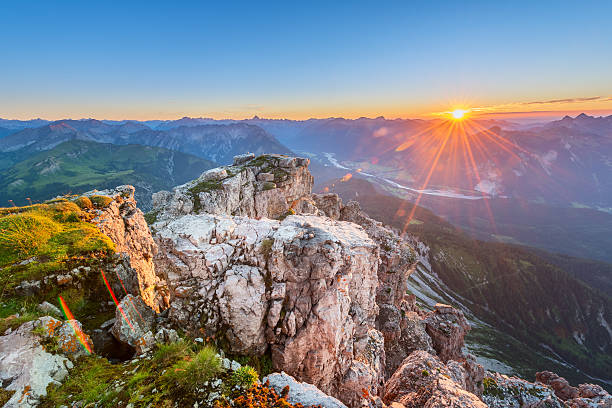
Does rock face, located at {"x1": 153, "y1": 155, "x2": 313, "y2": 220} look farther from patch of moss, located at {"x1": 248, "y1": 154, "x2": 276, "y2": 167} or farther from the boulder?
the boulder

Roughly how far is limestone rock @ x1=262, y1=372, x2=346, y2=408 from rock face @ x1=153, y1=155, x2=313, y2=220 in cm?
3151

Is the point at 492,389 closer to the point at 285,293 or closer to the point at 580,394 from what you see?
the point at 580,394

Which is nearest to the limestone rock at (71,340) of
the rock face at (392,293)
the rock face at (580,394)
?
the rock face at (392,293)

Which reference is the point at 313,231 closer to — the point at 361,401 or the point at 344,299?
the point at 344,299

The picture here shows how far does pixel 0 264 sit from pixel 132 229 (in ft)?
27.7

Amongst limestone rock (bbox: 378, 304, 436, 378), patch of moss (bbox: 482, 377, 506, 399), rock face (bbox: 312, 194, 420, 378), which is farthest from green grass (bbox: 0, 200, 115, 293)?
patch of moss (bbox: 482, 377, 506, 399)

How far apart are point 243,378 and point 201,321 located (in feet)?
14.0

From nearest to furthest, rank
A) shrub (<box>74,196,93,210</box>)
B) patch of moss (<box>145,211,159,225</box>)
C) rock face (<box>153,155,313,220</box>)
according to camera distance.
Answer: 1. shrub (<box>74,196,93,210</box>)
2. patch of moss (<box>145,211,159,225</box>)
3. rock face (<box>153,155,313,220</box>)

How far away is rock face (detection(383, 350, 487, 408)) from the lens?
1572 centimetres

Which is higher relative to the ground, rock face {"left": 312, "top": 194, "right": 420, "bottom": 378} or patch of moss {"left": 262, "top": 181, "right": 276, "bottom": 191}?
patch of moss {"left": 262, "top": 181, "right": 276, "bottom": 191}

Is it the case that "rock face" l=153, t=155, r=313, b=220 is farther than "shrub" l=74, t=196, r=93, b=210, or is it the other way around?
"rock face" l=153, t=155, r=313, b=220

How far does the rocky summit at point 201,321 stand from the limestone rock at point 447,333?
14761 millimetres

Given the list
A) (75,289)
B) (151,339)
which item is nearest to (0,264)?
(75,289)

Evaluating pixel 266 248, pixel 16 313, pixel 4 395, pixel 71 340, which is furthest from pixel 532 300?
pixel 16 313
